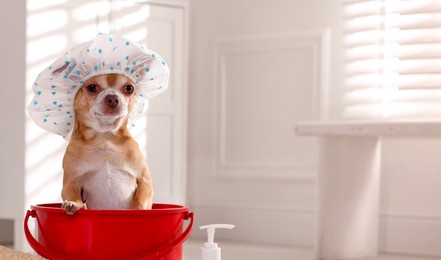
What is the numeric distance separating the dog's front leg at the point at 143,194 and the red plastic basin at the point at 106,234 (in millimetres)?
93

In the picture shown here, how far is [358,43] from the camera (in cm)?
305

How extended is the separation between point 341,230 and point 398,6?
2.85 ft

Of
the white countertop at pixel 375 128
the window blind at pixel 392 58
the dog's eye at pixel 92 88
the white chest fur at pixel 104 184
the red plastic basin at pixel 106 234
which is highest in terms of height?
the window blind at pixel 392 58

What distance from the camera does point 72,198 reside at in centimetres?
150

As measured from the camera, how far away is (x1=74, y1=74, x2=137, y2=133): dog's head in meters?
1.52

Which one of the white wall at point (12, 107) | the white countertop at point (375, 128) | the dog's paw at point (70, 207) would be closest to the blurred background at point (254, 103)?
the white wall at point (12, 107)

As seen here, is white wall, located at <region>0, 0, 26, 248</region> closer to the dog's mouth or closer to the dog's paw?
the dog's mouth

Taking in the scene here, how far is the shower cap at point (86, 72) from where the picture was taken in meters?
1.54

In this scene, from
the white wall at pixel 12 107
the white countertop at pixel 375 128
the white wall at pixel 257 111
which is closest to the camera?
the white countertop at pixel 375 128

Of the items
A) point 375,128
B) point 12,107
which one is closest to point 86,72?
point 375,128

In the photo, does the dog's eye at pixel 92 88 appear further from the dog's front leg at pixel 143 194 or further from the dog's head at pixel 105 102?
the dog's front leg at pixel 143 194

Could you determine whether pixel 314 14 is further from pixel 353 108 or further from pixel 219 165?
pixel 219 165

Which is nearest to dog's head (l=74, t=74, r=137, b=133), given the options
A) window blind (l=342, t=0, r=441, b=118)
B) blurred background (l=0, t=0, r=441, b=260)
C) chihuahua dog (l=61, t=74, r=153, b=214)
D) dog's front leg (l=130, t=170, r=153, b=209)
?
→ chihuahua dog (l=61, t=74, r=153, b=214)

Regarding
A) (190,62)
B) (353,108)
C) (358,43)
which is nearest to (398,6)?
(358,43)
